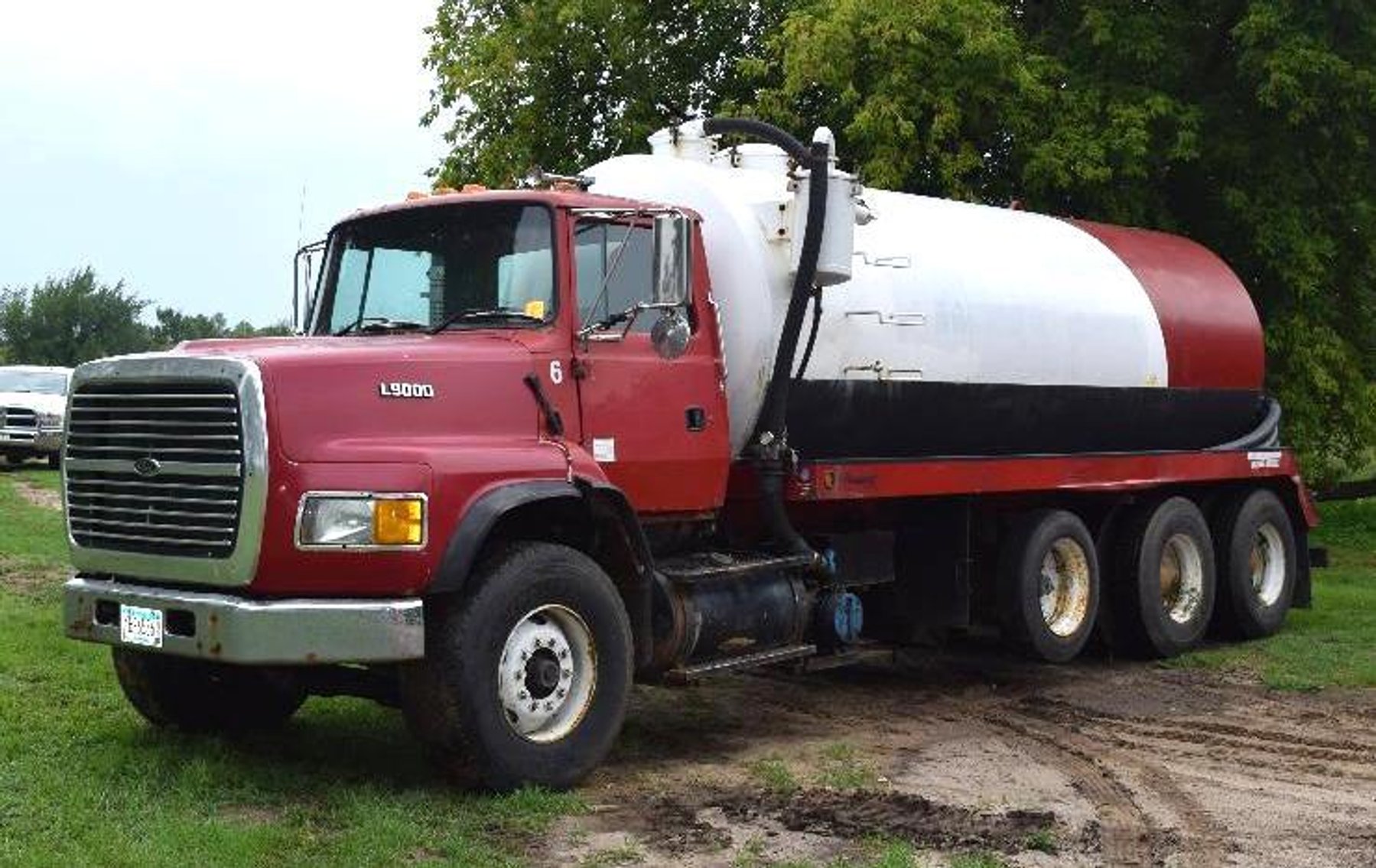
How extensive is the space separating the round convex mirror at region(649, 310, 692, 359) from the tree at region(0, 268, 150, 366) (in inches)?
2934

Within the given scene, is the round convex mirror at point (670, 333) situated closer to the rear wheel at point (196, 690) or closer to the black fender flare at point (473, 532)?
the black fender flare at point (473, 532)

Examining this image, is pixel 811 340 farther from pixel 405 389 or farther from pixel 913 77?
pixel 913 77

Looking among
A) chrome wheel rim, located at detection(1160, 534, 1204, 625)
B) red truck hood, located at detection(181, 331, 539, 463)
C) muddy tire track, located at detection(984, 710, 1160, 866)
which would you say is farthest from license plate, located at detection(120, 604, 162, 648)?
chrome wheel rim, located at detection(1160, 534, 1204, 625)

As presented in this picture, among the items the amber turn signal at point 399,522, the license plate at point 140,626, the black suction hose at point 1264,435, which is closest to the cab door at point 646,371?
the amber turn signal at point 399,522

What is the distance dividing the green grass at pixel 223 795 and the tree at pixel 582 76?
41.3 ft

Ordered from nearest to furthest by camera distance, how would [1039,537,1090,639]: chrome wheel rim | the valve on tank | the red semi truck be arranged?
the red semi truck
the valve on tank
[1039,537,1090,639]: chrome wheel rim

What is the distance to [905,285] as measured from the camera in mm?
9820

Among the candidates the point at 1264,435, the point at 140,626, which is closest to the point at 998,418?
the point at 1264,435

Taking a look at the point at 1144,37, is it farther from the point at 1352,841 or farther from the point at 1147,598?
the point at 1352,841

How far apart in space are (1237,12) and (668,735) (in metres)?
12.6

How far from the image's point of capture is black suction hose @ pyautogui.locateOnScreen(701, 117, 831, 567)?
8.72m

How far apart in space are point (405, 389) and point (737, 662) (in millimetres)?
2315

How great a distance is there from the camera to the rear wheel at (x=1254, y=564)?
506 inches

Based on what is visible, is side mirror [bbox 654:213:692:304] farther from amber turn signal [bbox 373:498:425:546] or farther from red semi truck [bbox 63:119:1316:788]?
amber turn signal [bbox 373:498:425:546]
